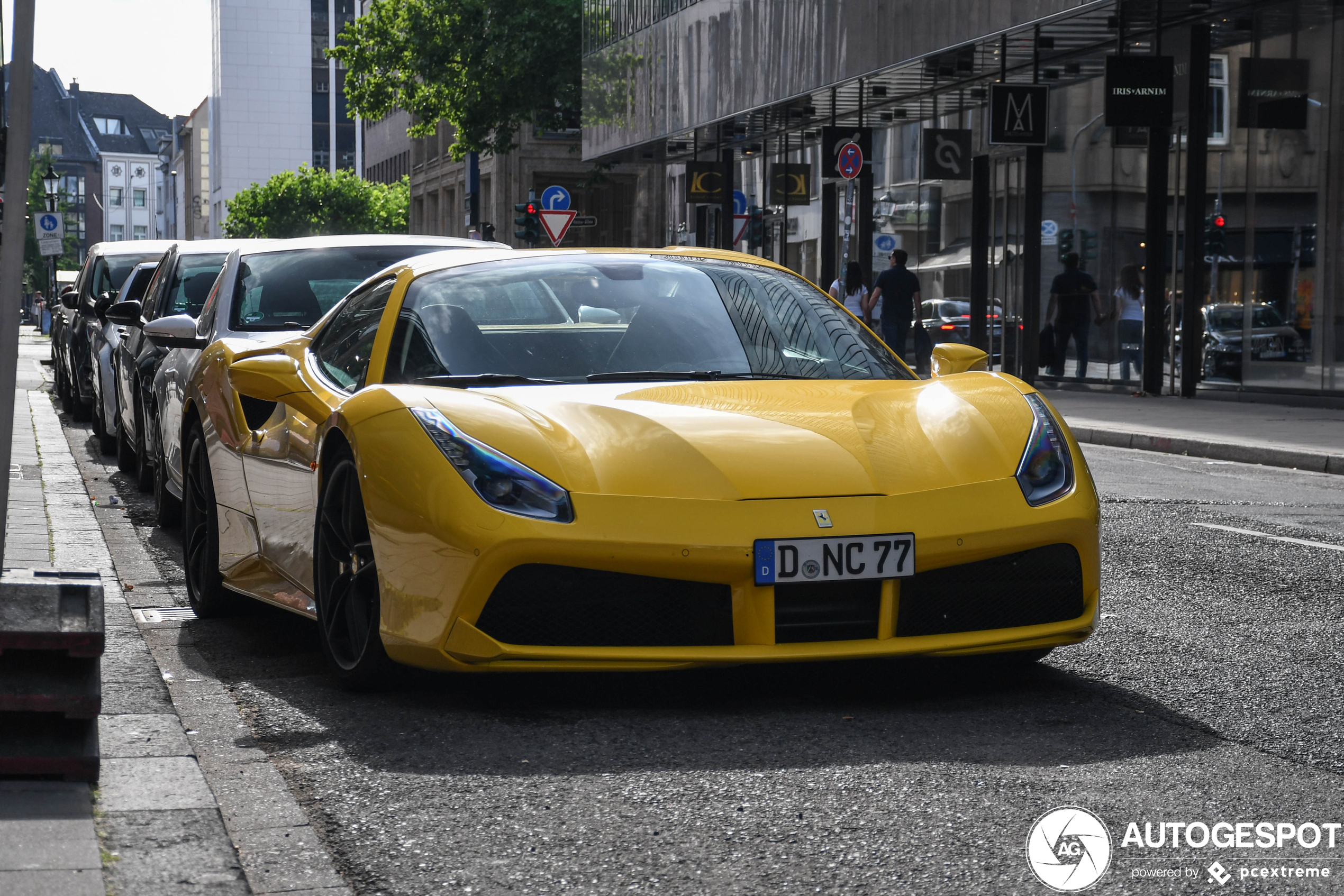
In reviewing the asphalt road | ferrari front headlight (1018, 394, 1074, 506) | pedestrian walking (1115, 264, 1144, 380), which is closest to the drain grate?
the asphalt road

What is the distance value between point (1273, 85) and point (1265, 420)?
5028mm

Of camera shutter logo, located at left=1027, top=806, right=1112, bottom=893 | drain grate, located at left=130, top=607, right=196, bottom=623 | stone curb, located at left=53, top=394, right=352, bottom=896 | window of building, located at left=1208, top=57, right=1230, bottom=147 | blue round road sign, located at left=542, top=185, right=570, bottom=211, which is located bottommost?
drain grate, located at left=130, top=607, right=196, bottom=623

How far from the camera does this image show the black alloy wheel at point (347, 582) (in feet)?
15.7

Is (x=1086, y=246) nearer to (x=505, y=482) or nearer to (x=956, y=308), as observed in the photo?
(x=956, y=308)

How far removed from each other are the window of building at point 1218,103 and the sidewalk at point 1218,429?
2998 millimetres

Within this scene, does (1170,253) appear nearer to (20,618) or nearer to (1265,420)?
(1265,420)

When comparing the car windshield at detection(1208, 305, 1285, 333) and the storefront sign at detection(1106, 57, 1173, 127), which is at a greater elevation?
the storefront sign at detection(1106, 57, 1173, 127)

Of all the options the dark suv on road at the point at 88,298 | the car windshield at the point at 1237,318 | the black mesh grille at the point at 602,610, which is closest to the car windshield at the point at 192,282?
the dark suv on road at the point at 88,298

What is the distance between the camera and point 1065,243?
24.3m

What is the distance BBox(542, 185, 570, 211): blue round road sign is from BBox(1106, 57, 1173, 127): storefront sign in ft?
35.0

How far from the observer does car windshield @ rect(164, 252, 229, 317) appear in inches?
467

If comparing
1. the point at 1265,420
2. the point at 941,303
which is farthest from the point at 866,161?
the point at 1265,420

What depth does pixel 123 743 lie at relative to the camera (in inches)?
165

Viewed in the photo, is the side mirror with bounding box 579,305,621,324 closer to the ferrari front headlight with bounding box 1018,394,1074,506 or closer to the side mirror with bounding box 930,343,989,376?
the side mirror with bounding box 930,343,989,376
